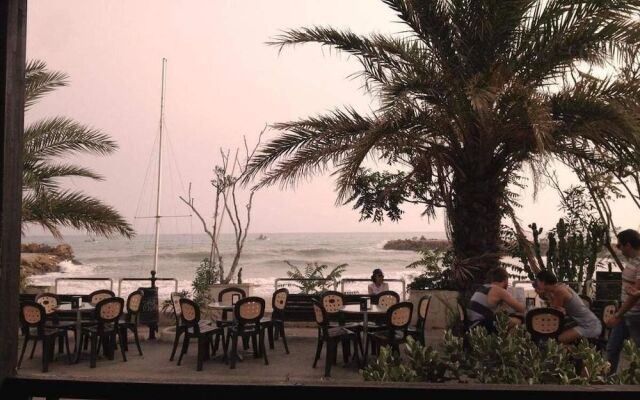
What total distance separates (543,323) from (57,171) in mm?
9397

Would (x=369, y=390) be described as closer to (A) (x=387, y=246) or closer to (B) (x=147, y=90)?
(B) (x=147, y=90)

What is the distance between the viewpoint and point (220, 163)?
20016 mm

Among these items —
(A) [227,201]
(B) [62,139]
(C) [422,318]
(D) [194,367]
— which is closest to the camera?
(D) [194,367]

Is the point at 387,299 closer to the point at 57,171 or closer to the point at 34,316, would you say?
the point at 34,316

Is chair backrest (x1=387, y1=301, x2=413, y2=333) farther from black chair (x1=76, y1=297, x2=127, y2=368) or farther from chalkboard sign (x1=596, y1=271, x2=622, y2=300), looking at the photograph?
chalkboard sign (x1=596, y1=271, x2=622, y2=300)

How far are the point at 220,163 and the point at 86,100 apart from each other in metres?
8.38

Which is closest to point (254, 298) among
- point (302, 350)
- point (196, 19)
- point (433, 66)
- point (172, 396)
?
point (302, 350)

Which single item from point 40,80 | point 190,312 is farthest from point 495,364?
point 40,80

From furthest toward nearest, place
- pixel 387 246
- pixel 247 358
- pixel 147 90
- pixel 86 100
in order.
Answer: pixel 387 246 → pixel 147 90 → pixel 86 100 → pixel 247 358

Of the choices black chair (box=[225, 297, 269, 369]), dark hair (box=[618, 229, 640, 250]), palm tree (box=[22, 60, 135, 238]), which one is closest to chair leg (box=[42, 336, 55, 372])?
black chair (box=[225, 297, 269, 369])

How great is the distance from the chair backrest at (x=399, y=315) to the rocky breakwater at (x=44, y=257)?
1768 inches

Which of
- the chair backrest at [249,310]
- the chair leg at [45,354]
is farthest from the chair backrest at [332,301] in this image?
the chair leg at [45,354]

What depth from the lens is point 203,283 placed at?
525 inches

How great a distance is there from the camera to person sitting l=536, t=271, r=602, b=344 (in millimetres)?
6664
